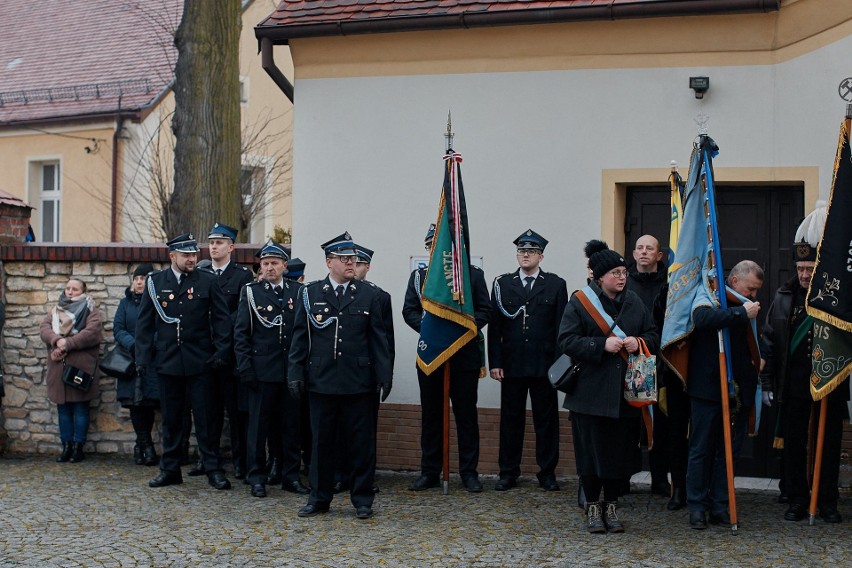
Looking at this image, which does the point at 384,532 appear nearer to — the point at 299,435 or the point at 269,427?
the point at 299,435

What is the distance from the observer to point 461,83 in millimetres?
10578

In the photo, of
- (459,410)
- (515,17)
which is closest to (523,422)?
(459,410)

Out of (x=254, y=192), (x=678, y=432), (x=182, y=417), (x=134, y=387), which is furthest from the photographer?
(x=254, y=192)

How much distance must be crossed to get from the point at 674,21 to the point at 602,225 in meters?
1.74

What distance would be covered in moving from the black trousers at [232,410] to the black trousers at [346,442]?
164 cm

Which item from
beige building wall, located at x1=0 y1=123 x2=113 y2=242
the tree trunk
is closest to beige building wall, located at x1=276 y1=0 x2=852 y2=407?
the tree trunk

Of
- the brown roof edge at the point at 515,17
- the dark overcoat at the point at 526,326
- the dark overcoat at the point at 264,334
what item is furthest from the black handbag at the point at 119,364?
the dark overcoat at the point at 526,326

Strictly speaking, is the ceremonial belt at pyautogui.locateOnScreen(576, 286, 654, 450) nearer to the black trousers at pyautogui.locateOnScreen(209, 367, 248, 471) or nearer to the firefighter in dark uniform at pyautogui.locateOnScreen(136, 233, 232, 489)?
the firefighter in dark uniform at pyautogui.locateOnScreen(136, 233, 232, 489)

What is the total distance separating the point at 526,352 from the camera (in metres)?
9.43

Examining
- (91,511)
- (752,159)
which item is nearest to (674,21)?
(752,159)

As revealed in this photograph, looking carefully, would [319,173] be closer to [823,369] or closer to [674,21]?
[674,21]

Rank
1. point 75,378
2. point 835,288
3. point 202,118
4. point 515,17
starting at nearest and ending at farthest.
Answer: point 835,288
point 515,17
point 75,378
point 202,118

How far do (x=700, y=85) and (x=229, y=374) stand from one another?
445cm

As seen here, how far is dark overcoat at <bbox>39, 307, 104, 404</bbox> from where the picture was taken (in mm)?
11016
